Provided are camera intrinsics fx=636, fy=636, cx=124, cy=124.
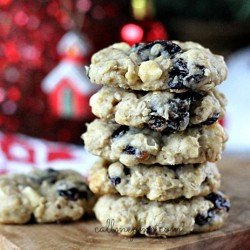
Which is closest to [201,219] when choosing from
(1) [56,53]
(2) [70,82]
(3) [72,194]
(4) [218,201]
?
(4) [218,201]

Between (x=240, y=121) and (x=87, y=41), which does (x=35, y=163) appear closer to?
(x=87, y=41)

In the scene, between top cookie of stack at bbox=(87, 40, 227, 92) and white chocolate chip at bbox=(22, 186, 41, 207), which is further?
white chocolate chip at bbox=(22, 186, 41, 207)

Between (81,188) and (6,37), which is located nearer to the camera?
(81,188)

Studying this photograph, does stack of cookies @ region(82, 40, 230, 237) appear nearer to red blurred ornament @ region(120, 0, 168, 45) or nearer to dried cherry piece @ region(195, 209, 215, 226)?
dried cherry piece @ region(195, 209, 215, 226)

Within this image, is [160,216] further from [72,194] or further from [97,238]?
[72,194]

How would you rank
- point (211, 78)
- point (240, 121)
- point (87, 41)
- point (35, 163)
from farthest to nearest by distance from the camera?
point (240, 121) < point (87, 41) < point (35, 163) < point (211, 78)

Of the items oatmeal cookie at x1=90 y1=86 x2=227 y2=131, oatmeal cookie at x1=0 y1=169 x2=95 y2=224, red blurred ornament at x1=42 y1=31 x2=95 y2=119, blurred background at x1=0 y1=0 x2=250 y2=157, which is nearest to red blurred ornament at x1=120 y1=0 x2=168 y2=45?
blurred background at x1=0 y1=0 x2=250 y2=157

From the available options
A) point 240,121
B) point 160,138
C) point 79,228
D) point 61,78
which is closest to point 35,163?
point 61,78
